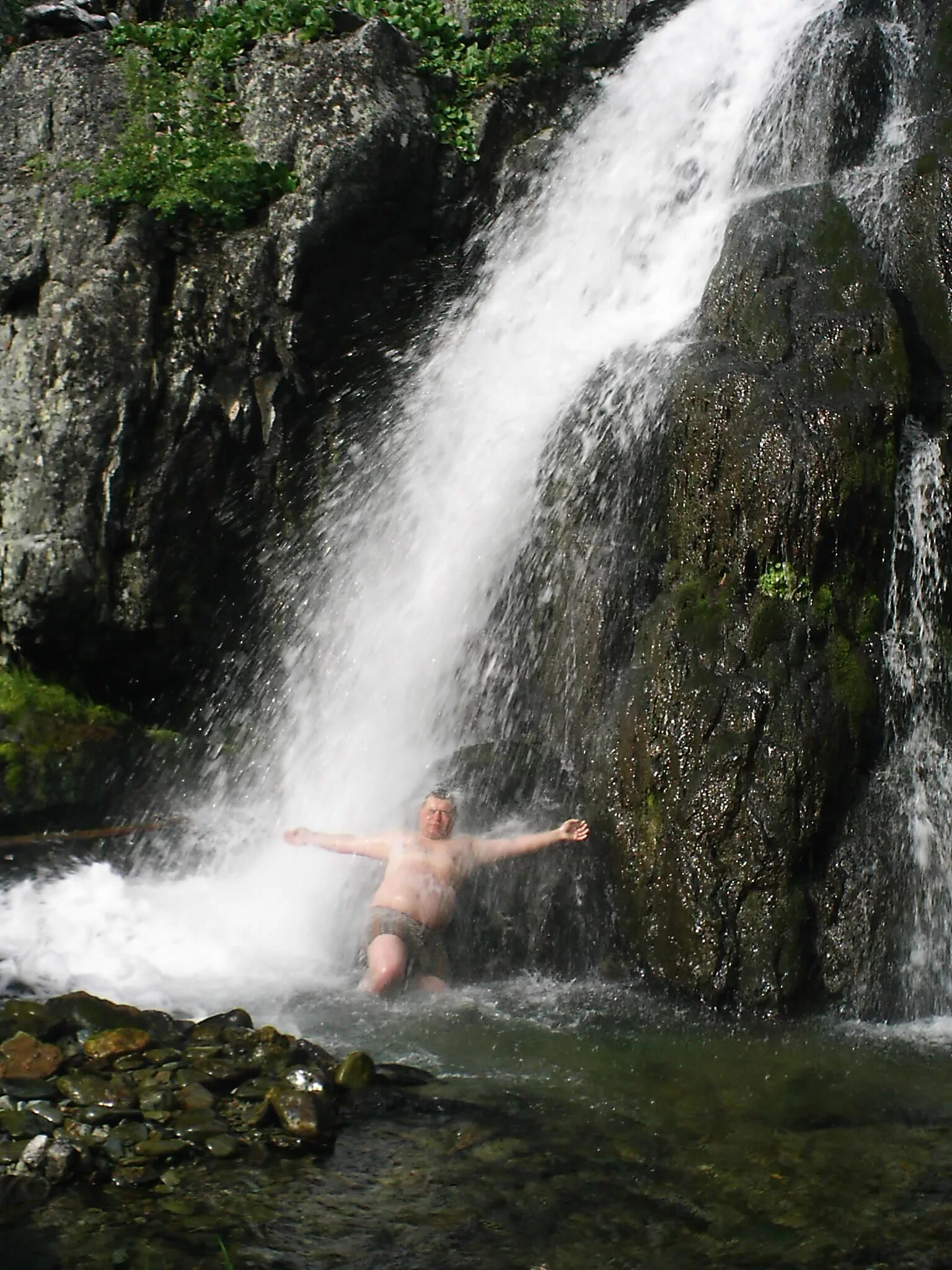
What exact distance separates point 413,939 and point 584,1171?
8.52 feet

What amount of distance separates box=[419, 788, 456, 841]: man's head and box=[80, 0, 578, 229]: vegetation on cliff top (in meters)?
5.78

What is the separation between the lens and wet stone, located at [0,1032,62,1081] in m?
4.91

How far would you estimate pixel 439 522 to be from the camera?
984 centimetres

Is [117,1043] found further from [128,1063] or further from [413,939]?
[413,939]

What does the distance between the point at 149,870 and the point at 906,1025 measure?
5.01 meters

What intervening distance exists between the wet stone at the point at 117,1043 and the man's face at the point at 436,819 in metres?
2.43

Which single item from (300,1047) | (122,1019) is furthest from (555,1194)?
(122,1019)

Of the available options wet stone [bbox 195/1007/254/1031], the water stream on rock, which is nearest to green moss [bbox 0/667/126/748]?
the water stream on rock

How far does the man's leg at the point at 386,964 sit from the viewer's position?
22.1 ft

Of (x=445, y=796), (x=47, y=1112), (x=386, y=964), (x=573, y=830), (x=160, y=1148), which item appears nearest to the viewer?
(x=160, y=1148)

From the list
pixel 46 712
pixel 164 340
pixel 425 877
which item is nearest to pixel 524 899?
pixel 425 877

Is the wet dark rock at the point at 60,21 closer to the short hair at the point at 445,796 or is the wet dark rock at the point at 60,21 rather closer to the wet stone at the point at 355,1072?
the short hair at the point at 445,796

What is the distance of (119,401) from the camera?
9758 mm

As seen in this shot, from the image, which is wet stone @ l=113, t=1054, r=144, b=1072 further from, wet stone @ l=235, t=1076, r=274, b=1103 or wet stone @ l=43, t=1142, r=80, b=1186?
wet stone @ l=43, t=1142, r=80, b=1186
